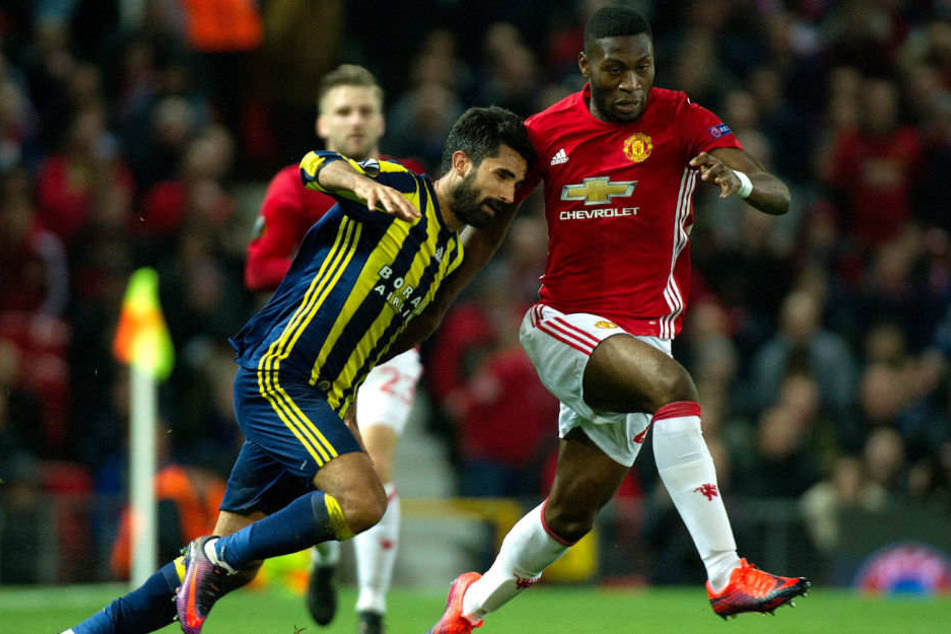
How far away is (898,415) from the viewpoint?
1241cm

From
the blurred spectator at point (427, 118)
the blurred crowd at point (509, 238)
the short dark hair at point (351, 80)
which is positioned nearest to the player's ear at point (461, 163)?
the short dark hair at point (351, 80)

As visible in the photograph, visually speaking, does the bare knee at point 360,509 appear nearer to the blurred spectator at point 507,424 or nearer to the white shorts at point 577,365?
the white shorts at point 577,365

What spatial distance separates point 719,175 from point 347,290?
1379 millimetres

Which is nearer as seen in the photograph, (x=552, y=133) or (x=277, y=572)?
Answer: (x=552, y=133)

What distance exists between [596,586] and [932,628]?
4093 millimetres

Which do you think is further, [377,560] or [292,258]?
[377,560]

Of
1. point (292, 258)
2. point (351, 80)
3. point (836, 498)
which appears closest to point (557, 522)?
point (292, 258)

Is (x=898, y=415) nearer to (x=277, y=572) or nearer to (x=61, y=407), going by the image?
(x=277, y=572)

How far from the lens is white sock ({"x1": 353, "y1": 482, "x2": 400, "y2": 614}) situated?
23.8ft

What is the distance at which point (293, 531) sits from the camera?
5.23 meters

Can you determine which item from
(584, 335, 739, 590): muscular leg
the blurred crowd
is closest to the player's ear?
(584, 335, 739, 590): muscular leg

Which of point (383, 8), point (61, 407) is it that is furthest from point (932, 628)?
point (383, 8)

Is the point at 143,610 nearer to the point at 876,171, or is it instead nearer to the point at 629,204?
the point at 629,204

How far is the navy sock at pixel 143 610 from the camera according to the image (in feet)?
17.9
